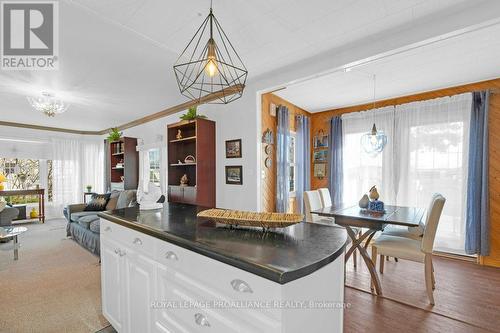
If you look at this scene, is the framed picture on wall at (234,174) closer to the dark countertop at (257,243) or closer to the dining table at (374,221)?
the dining table at (374,221)

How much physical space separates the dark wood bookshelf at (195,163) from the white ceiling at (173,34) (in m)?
0.83

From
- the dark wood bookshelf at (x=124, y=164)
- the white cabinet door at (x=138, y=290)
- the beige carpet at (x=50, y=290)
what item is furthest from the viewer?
the dark wood bookshelf at (x=124, y=164)

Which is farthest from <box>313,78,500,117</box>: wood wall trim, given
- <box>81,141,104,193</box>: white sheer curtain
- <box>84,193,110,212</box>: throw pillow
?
<box>81,141,104,193</box>: white sheer curtain

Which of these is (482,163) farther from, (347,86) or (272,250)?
(272,250)

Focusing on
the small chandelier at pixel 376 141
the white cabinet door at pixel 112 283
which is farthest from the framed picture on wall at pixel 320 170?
the white cabinet door at pixel 112 283

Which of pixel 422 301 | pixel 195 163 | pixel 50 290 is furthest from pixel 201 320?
pixel 195 163

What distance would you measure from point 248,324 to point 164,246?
640 mm

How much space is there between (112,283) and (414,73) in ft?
13.6

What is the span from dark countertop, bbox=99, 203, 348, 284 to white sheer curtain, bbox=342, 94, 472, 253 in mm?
3241

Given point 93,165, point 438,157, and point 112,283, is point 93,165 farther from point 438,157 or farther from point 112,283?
point 438,157

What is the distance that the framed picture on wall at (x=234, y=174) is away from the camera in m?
3.58

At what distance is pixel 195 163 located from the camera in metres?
3.81

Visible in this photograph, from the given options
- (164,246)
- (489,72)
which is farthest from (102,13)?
(489,72)

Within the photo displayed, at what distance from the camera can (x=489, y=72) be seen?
10.0 ft
